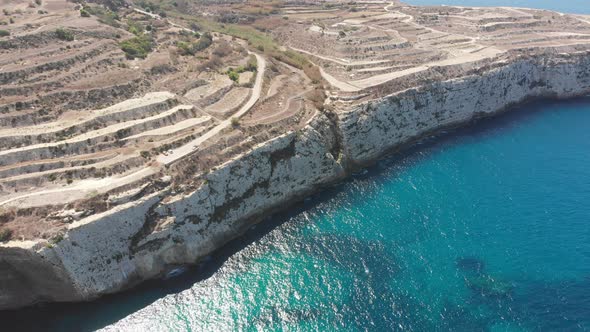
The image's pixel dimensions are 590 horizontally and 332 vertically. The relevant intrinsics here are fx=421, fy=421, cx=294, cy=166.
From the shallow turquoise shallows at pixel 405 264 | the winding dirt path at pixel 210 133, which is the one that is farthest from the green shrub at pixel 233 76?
the shallow turquoise shallows at pixel 405 264

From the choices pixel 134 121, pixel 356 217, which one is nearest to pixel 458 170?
pixel 356 217

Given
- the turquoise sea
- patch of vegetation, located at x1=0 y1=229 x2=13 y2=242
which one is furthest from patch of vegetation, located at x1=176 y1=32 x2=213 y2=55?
patch of vegetation, located at x1=0 y1=229 x2=13 y2=242

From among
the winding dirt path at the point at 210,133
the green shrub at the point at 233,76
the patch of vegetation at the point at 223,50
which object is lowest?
the winding dirt path at the point at 210,133

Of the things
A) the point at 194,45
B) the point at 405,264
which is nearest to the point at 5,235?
the point at 405,264

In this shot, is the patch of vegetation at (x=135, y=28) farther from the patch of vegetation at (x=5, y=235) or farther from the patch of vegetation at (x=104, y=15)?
the patch of vegetation at (x=5, y=235)

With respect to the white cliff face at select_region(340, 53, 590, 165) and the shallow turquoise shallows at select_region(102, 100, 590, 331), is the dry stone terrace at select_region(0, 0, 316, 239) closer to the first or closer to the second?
the white cliff face at select_region(340, 53, 590, 165)

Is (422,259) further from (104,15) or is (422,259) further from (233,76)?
(104,15)

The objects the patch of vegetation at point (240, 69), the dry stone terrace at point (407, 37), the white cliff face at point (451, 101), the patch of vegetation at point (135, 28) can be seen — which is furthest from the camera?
the dry stone terrace at point (407, 37)
